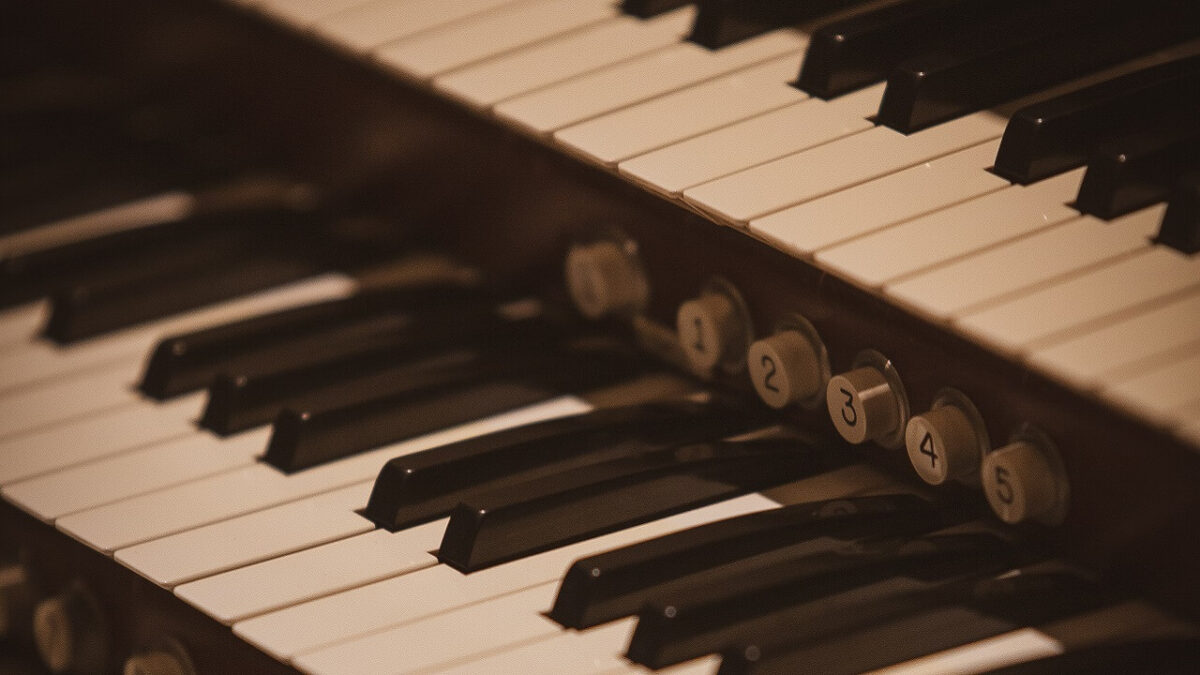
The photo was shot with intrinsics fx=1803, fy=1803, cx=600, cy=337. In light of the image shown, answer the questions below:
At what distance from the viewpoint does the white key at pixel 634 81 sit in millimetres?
1820

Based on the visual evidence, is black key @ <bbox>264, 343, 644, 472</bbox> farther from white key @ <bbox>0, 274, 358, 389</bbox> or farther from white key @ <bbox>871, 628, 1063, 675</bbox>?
white key @ <bbox>871, 628, 1063, 675</bbox>

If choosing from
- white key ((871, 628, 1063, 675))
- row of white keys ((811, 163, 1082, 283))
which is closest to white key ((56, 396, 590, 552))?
row of white keys ((811, 163, 1082, 283))

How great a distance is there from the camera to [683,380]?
1899 millimetres

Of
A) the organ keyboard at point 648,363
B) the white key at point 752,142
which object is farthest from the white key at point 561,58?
the white key at point 752,142

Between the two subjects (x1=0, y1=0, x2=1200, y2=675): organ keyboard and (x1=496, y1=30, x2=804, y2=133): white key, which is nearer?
(x1=0, y1=0, x2=1200, y2=675): organ keyboard

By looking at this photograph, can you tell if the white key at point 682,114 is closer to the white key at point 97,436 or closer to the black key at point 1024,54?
the black key at point 1024,54

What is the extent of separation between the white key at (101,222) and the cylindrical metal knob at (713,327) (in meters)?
0.88

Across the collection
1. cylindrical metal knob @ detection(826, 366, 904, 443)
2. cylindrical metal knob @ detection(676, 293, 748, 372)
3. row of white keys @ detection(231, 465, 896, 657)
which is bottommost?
row of white keys @ detection(231, 465, 896, 657)

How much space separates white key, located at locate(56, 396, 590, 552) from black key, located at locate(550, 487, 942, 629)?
349 millimetres

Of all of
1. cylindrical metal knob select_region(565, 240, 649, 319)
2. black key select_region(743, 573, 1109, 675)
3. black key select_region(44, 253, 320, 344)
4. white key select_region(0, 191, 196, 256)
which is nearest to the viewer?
black key select_region(743, 573, 1109, 675)

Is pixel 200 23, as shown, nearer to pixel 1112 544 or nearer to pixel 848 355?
pixel 848 355

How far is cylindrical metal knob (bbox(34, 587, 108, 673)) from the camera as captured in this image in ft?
5.82

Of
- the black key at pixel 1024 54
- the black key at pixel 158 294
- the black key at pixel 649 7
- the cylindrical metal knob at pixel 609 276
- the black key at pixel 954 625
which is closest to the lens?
the black key at pixel 954 625

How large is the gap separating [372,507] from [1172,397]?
2.44ft
